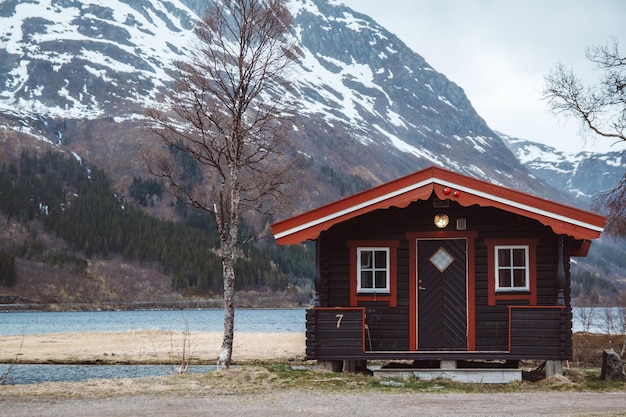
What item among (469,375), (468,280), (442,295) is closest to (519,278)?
(468,280)

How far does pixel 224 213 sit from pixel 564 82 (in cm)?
1183

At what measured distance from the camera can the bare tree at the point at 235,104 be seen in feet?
78.6

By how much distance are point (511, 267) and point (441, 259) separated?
5.38 feet

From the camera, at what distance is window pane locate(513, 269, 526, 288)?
20.8 metres

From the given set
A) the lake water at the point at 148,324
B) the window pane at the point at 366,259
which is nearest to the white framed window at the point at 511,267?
the window pane at the point at 366,259

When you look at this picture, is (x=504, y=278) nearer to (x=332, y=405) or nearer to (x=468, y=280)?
(x=468, y=280)

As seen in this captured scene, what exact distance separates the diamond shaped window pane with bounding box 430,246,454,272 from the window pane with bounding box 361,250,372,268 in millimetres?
1456

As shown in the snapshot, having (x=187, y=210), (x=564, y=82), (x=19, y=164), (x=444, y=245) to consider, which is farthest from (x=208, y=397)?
(x=19, y=164)

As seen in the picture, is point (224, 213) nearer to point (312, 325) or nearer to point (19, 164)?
point (312, 325)

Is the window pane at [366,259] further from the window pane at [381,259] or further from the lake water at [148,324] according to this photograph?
the lake water at [148,324]

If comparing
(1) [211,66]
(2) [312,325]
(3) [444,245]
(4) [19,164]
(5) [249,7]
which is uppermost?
(4) [19,164]

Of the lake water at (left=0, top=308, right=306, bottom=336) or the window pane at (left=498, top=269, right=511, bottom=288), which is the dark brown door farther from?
the lake water at (left=0, top=308, right=306, bottom=336)

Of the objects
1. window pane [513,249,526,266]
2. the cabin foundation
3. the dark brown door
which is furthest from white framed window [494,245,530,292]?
the cabin foundation

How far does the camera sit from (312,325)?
20.7m
